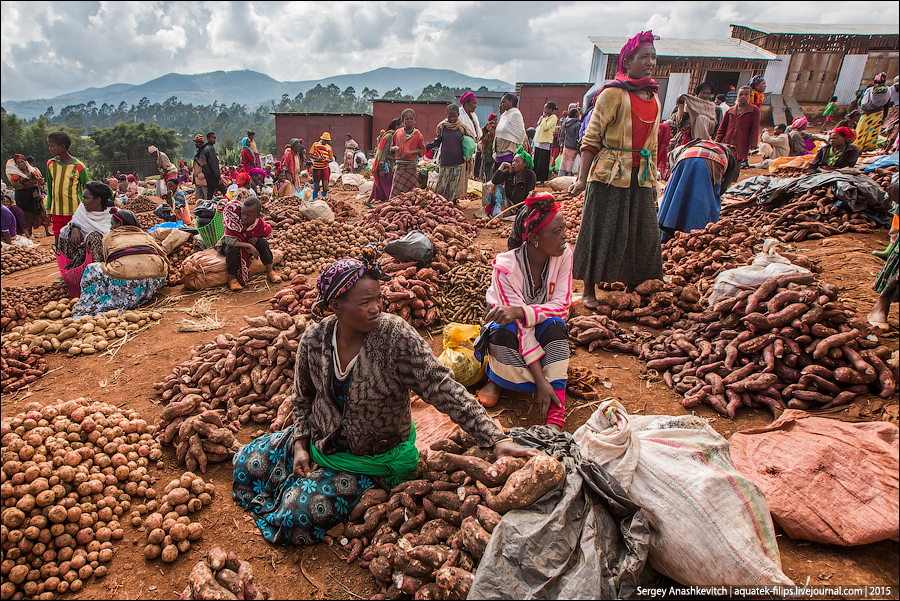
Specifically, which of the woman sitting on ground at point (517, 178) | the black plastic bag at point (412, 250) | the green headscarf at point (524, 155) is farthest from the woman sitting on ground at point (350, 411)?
the green headscarf at point (524, 155)

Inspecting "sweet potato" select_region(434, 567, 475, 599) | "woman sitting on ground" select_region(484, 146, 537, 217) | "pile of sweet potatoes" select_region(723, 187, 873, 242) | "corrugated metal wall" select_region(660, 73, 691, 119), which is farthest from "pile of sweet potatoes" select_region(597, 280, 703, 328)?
"corrugated metal wall" select_region(660, 73, 691, 119)

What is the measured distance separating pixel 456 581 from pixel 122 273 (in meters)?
5.40

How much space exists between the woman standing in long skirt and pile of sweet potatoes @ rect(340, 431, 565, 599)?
268 centimetres

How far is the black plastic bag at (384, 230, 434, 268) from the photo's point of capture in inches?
194

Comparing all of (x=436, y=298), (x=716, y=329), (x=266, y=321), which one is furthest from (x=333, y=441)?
(x=716, y=329)

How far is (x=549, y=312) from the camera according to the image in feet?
9.45

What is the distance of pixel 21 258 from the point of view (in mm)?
8562

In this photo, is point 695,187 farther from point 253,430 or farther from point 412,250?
point 253,430

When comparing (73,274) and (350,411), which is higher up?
(350,411)

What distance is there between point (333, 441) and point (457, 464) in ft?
2.13

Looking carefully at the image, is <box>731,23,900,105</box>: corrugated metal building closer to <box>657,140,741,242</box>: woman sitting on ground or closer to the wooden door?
the wooden door

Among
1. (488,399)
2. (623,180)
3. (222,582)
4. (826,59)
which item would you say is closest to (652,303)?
(623,180)

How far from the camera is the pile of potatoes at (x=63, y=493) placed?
188 cm

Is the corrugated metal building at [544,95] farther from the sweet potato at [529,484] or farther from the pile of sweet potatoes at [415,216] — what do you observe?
the sweet potato at [529,484]
